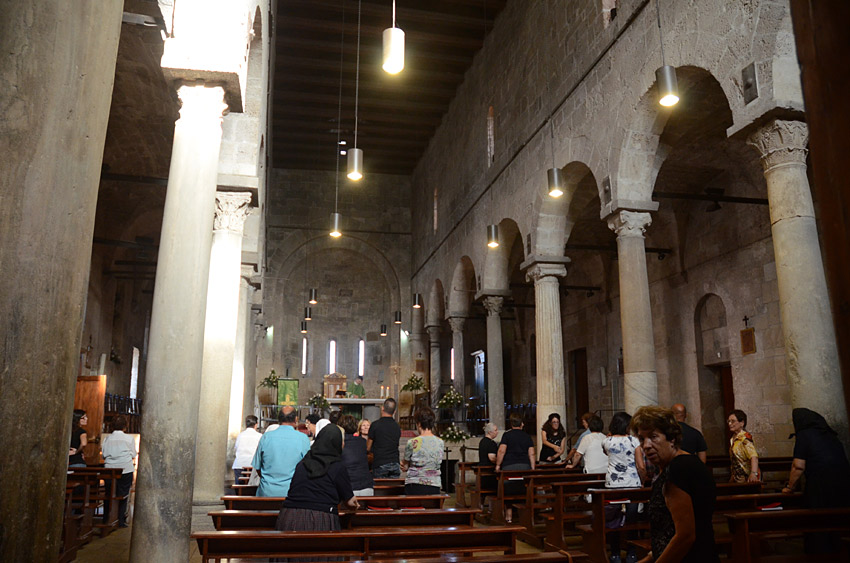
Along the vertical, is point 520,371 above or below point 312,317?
below

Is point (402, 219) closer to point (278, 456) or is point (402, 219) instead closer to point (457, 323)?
point (457, 323)

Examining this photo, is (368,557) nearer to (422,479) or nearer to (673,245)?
(422,479)

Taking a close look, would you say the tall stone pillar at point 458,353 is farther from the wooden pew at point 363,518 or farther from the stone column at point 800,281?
the wooden pew at point 363,518

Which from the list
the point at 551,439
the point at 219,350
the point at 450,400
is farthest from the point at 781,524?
the point at 450,400

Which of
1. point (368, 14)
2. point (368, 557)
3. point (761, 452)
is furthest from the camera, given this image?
point (368, 14)

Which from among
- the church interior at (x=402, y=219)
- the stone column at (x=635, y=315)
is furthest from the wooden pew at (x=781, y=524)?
the stone column at (x=635, y=315)

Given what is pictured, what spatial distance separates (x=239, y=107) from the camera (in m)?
6.21

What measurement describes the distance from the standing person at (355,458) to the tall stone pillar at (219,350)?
2.13 meters

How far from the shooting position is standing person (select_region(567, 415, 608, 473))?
25.0 ft

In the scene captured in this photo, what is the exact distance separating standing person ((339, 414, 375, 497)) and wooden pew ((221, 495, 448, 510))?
0.97 ft

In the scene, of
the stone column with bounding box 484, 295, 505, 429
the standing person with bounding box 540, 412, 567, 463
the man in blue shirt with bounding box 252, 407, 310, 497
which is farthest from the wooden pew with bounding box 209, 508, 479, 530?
the stone column with bounding box 484, 295, 505, 429

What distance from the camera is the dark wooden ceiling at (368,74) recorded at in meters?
16.0

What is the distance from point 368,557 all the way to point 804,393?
4.44 meters

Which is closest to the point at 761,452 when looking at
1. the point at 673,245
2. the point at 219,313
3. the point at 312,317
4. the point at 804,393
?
the point at 673,245
